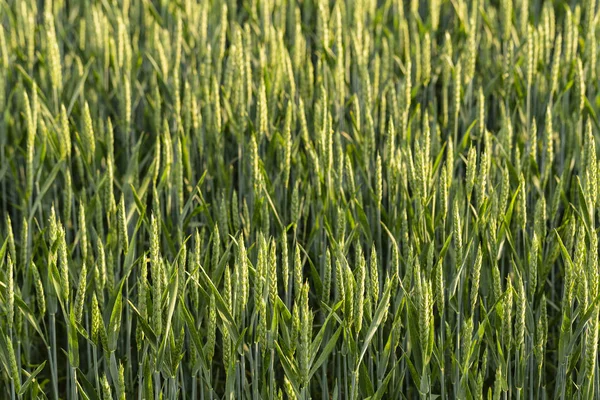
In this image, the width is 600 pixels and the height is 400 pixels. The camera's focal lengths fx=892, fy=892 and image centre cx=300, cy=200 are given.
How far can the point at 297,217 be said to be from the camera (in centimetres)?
180

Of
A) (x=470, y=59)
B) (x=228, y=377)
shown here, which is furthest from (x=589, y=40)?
(x=228, y=377)

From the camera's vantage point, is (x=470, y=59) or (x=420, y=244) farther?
(x=470, y=59)

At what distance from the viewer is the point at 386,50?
2.48 metres

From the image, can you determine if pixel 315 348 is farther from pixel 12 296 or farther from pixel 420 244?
pixel 12 296

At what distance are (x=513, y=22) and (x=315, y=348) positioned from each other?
1.65 m

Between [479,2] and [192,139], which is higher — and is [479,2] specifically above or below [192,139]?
above

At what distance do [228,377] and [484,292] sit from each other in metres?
0.57

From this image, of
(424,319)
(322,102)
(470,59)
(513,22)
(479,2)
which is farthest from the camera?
(479,2)

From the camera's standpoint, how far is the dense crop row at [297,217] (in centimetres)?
148

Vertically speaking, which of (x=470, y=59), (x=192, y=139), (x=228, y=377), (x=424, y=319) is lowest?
(x=228, y=377)

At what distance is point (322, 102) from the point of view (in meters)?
1.92

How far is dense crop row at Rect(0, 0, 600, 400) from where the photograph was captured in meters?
1.48

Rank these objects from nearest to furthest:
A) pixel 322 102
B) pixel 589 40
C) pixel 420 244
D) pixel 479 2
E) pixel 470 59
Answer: pixel 420 244, pixel 322 102, pixel 470 59, pixel 589 40, pixel 479 2

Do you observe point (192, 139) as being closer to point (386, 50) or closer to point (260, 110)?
point (260, 110)
